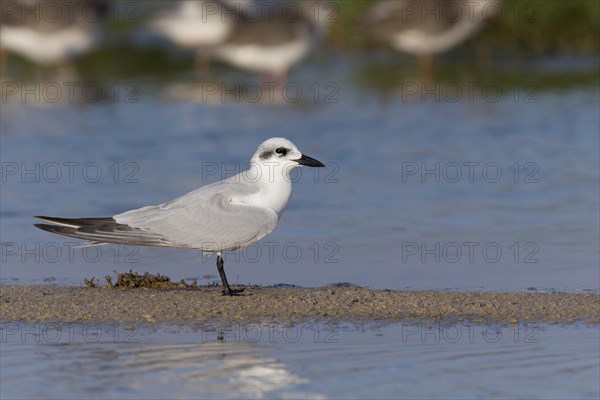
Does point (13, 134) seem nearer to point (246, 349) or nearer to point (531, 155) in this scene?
point (531, 155)

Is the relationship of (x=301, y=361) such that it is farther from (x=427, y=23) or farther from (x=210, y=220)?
(x=427, y=23)

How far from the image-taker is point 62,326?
6.39 meters

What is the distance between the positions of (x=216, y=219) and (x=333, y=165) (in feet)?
15.5

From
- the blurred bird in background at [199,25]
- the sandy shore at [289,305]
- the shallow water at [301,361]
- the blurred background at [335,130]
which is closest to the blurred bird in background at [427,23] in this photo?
the blurred background at [335,130]

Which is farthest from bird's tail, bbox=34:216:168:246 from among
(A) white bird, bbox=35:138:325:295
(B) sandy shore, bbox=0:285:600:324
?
(B) sandy shore, bbox=0:285:600:324

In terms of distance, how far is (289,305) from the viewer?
22.2ft

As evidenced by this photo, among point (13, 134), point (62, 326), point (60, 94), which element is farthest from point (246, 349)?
point (60, 94)

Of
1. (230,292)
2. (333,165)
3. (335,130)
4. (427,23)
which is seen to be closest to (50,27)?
(427,23)

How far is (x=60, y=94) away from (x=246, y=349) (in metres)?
A: 11.0

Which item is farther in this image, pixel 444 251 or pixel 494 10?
pixel 494 10

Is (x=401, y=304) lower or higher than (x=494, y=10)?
lower

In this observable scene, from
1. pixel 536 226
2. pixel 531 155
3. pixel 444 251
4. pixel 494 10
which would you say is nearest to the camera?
pixel 444 251

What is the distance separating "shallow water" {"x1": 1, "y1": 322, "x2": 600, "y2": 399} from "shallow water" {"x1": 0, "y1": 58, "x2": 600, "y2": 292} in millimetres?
1377

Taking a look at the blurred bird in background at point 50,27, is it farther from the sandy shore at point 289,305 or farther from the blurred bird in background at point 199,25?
the sandy shore at point 289,305
